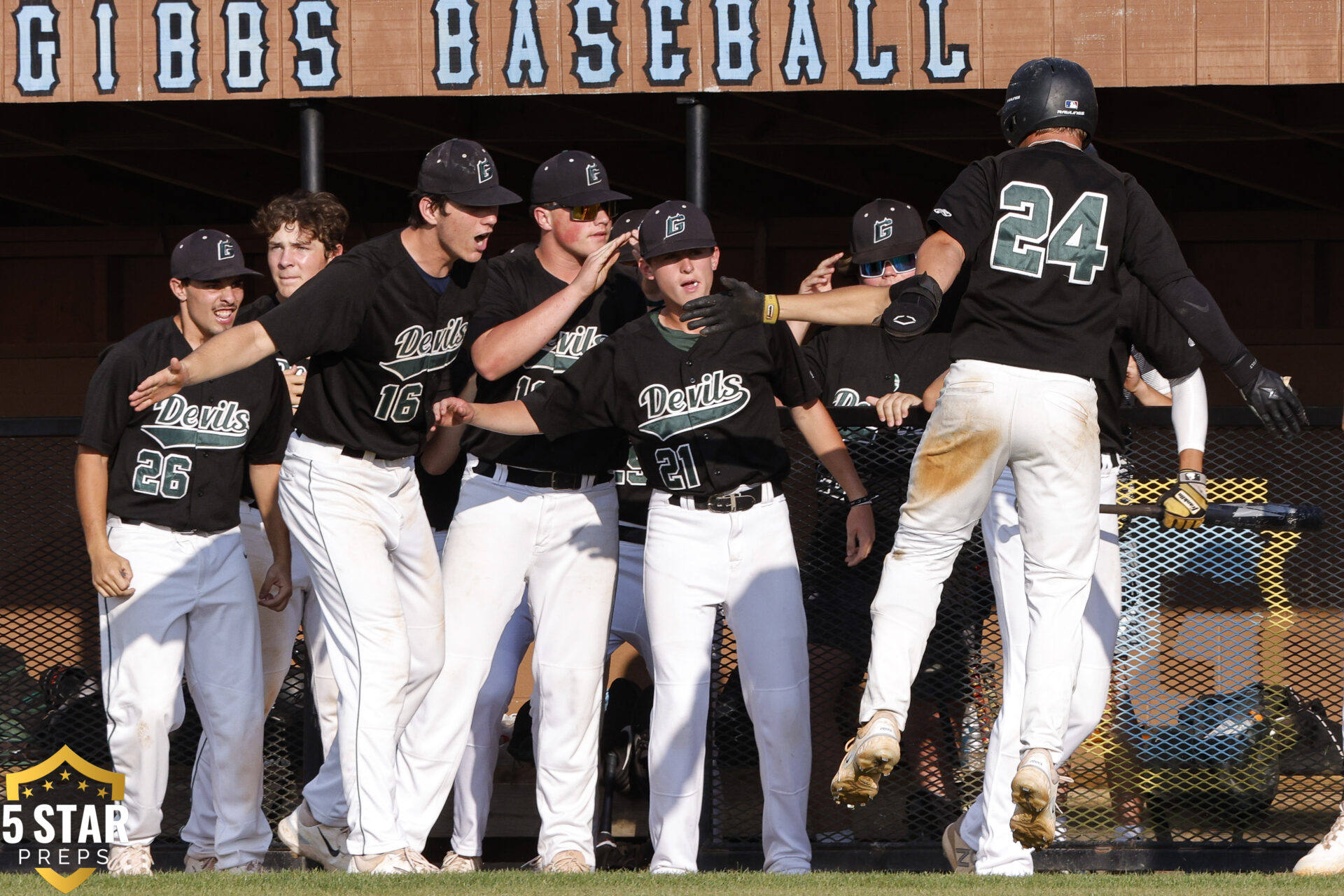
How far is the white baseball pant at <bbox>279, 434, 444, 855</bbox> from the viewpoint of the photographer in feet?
14.3

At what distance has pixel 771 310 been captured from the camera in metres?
3.78

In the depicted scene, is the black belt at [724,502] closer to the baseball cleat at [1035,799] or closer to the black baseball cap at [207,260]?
the baseball cleat at [1035,799]

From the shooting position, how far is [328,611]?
176 inches

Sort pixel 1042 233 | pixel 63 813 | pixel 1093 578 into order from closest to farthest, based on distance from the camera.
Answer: pixel 1042 233 → pixel 1093 578 → pixel 63 813

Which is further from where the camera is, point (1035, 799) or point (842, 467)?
point (842, 467)

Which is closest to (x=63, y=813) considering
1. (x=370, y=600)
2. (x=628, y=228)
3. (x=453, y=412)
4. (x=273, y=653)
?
(x=273, y=653)

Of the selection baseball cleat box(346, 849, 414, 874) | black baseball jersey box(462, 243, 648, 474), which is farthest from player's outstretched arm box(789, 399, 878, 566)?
baseball cleat box(346, 849, 414, 874)

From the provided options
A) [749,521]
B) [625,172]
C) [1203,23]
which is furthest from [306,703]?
[625,172]

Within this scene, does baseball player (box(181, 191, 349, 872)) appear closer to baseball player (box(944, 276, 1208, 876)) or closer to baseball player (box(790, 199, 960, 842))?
baseball player (box(790, 199, 960, 842))

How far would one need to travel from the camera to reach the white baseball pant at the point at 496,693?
4.94 m

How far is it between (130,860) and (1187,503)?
3.39 meters

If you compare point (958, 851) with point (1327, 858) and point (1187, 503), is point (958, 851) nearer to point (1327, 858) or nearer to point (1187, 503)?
point (1327, 858)

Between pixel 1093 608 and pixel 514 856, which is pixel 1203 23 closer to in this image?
pixel 1093 608

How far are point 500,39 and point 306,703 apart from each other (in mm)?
2772
